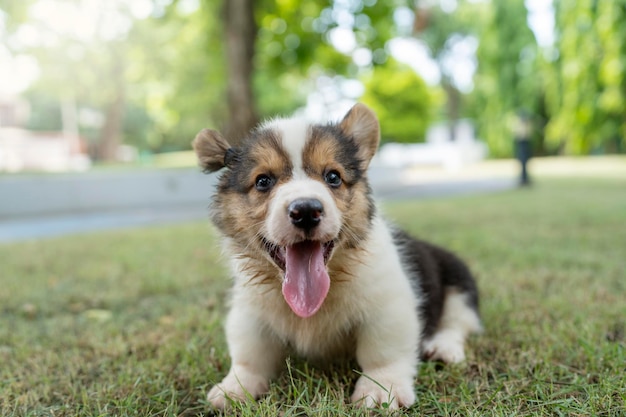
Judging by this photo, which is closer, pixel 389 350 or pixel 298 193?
pixel 298 193

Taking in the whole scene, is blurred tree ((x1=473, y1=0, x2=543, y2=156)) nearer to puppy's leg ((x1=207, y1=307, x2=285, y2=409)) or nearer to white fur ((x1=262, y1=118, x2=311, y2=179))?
white fur ((x1=262, y1=118, x2=311, y2=179))

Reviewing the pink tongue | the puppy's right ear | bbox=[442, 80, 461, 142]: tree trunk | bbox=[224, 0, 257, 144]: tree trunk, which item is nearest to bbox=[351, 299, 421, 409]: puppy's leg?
the pink tongue

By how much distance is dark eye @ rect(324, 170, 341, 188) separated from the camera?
270cm

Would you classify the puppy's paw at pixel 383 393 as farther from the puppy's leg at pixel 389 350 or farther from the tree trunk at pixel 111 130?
the tree trunk at pixel 111 130

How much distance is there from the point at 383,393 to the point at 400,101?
41800mm

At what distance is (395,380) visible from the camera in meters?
2.48

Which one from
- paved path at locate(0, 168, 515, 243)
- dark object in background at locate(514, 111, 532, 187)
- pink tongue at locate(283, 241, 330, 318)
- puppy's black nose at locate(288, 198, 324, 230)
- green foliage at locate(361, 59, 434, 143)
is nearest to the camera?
puppy's black nose at locate(288, 198, 324, 230)

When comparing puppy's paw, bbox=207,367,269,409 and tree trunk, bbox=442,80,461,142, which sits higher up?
tree trunk, bbox=442,80,461,142

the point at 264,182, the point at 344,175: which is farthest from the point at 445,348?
the point at 264,182

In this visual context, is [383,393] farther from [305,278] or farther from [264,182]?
[264,182]

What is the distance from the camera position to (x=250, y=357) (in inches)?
106

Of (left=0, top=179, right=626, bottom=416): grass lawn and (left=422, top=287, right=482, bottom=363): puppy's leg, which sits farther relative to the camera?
(left=422, top=287, right=482, bottom=363): puppy's leg

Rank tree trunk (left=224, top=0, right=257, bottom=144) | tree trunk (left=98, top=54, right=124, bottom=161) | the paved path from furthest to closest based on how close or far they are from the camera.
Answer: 1. tree trunk (left=98, top=54, right=124, bottom=161)
2. tree trunk (left=224, top=0, right=257, bottom=144)
3. the paved path

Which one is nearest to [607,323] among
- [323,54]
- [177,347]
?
[177,347]
